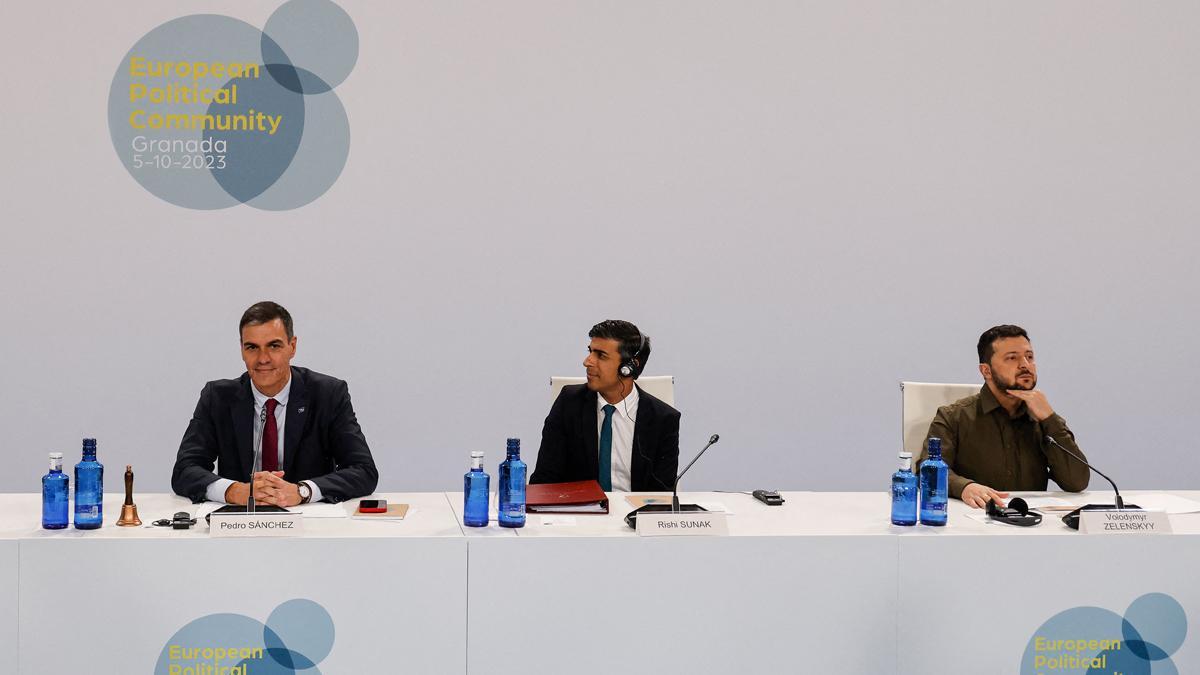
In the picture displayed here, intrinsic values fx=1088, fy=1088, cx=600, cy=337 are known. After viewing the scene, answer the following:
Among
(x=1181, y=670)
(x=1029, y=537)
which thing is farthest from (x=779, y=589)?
(x=1181, y=670)

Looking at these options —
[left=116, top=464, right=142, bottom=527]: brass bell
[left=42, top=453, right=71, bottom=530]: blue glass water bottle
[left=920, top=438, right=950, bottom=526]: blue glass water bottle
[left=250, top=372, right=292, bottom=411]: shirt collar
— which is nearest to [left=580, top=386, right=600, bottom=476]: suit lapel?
[left=250, top=372, right=292, bottom=411]: shirt collar

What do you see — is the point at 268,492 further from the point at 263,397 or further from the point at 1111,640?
the point at 1111,640

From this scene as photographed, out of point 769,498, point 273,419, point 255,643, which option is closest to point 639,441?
point 769,498

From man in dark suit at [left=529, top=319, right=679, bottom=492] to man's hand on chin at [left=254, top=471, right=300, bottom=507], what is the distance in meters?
0.93

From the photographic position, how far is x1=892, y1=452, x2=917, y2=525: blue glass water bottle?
254cm

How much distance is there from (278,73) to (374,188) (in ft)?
1.83

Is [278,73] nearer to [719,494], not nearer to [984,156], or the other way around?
[719,494]

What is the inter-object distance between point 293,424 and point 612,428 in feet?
3.13

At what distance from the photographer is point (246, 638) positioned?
2277mm

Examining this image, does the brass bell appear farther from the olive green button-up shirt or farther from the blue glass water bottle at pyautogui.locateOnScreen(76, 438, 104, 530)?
the olive green button-up shirt

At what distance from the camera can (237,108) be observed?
13.6 feet

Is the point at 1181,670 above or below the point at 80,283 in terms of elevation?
below

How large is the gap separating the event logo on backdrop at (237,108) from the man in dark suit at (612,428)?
4.97 ft

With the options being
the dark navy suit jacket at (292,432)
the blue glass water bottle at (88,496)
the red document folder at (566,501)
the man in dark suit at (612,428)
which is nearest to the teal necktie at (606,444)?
the man in dark suit at (612,428)
